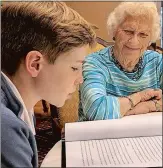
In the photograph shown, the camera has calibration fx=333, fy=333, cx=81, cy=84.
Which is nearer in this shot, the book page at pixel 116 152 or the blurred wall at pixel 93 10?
the book page at pixel 116 152

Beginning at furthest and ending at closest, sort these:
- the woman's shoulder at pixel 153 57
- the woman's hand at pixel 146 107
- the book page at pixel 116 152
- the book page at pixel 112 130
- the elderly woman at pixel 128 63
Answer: the woman's shoulder at pixel 153 57, the elderly woman at pixel 128 63, the woman's hand at pixel 146 107, the book page at pixel 112 130, the book page at pixel 116 152

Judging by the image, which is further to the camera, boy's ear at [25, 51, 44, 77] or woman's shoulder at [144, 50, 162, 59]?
woman's shoulder at [144, 50, 162, 59]

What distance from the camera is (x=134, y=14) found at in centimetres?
97

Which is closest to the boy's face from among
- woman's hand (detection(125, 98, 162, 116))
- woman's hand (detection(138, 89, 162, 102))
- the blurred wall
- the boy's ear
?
the boy's ear

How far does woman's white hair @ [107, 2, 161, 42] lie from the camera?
0.96m

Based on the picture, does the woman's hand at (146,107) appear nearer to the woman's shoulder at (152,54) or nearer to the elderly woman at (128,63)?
the elderly woman at (128,63)

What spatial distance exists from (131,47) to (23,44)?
59cm

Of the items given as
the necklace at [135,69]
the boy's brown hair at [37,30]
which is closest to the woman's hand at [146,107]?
the necklace at [135,69]

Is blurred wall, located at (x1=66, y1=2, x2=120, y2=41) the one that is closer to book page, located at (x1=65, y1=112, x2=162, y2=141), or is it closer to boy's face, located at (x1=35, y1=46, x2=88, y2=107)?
boy's face, located at (x1=35, y1=46, x2=88, y2=107)

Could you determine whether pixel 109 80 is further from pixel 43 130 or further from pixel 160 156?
pixel 160 156

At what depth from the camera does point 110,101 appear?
0.89 m

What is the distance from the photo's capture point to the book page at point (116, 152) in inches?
17.5

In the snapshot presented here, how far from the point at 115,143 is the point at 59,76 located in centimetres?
15

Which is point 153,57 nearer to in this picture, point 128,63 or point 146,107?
point 128,63
